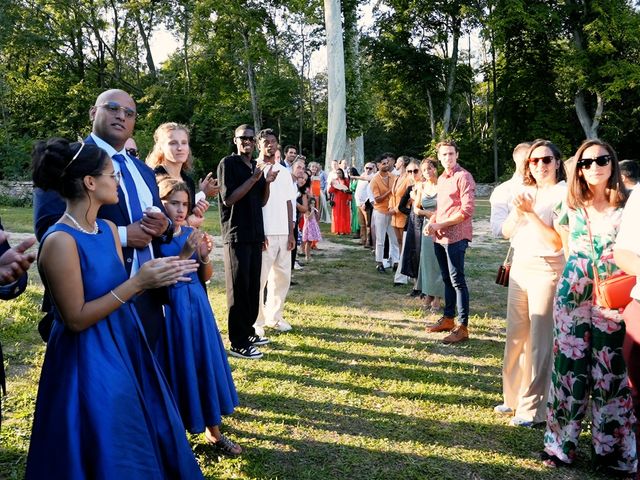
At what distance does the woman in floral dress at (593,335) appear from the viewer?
10.2 ft

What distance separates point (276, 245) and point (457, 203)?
207cm

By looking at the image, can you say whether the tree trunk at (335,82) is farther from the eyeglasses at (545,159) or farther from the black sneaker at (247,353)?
the eyeglasses at (545,159)

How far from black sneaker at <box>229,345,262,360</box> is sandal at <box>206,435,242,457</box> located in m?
1.66

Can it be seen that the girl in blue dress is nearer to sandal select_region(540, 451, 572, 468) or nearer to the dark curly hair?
the dark curly hair

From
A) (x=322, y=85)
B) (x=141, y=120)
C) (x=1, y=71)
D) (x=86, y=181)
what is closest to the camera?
(x=86, y=181)

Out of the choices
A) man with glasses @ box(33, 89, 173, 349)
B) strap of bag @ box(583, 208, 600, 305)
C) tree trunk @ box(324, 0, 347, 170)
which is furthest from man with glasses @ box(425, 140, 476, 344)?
tree trunk @ box(324, 0, 347, 170)

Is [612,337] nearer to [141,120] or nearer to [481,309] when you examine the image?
[481,309]

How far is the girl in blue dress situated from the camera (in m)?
3.28

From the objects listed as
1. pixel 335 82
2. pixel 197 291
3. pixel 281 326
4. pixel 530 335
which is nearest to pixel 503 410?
pixel 530 335

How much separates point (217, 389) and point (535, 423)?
236 centimetres

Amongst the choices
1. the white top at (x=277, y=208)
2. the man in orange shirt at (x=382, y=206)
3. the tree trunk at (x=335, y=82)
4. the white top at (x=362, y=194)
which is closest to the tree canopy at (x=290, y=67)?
the tree trunk at (x=335, y=82)

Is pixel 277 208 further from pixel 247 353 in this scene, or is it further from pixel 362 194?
pixel 362 194

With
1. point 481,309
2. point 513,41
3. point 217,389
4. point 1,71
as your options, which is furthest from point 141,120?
point 217,389

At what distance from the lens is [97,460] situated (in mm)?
2119
